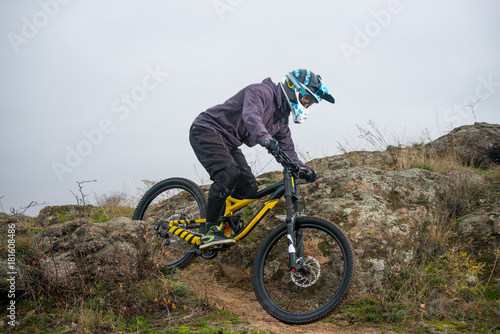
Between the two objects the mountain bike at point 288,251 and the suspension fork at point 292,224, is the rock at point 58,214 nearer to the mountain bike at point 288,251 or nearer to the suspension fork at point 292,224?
the mountain bike at point 288,251

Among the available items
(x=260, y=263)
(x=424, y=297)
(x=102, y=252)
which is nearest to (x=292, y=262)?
(x=260, y=263)

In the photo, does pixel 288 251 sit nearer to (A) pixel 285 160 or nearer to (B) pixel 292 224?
(B) pixel 292 224

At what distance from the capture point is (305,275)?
12.7 feet

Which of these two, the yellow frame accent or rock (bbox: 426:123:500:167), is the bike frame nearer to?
the yellow frame accent

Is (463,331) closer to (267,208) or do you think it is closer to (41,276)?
(267,208)

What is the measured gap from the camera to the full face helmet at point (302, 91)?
186 inches

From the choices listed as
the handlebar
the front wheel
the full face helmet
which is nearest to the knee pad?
the handlebar

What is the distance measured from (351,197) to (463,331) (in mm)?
2194

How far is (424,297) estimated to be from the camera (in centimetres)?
412

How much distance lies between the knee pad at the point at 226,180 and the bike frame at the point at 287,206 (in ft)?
0.75

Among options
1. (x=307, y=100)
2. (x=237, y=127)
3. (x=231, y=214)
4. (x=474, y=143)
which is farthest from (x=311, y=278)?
(x=474, y=143)

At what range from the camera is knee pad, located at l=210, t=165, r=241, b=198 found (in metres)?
4.53

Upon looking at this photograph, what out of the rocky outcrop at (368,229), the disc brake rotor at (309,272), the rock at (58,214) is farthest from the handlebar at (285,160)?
the rock at (58,214)

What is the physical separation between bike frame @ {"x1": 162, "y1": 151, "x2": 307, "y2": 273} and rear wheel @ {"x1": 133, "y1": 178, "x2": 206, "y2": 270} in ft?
0.71
